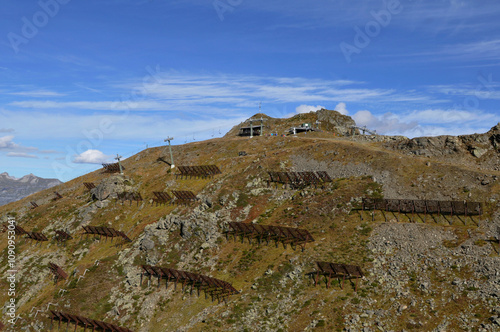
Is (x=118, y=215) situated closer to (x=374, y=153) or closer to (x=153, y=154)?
(x=153, y=154)

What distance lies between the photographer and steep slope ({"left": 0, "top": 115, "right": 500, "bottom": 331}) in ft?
122

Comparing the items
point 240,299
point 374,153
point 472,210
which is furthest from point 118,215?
point 472,210

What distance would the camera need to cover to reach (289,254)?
167 ft

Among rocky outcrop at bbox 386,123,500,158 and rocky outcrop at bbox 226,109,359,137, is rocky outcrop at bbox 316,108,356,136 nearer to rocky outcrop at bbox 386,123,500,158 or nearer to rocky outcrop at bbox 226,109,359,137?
rocky outcrop at bbox 226,109,359,137

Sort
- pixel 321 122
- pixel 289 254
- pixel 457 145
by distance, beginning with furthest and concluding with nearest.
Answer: pixel 321 122
pixel 457 145
pixel 289 254

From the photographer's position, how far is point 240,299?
148 feet

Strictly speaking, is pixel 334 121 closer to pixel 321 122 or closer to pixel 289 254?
pixel 321 122

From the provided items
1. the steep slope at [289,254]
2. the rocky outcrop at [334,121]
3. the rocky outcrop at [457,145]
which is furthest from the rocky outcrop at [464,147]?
the rocky outcrop at [334,121]

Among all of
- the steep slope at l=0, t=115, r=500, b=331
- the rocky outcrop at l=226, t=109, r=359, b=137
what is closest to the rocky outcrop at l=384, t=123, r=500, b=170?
the steep slope at l=0, t=115, r=500, b=331

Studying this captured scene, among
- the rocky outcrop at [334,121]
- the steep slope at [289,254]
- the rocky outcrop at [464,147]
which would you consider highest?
the rocky outcrop at [334,121]

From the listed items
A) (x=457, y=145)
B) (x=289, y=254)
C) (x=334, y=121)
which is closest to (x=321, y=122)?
(x=334, y=121)

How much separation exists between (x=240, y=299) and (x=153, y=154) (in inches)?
→ 4053

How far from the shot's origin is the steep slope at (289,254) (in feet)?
122

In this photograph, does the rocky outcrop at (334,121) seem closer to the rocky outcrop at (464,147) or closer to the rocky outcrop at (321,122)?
the rocky outcrop at (321,122)
